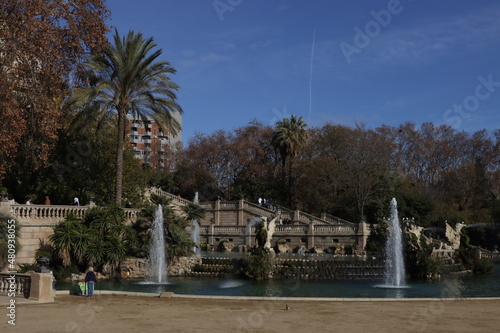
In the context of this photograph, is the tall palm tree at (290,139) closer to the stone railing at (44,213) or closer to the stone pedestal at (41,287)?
the stone railing at (44,213)

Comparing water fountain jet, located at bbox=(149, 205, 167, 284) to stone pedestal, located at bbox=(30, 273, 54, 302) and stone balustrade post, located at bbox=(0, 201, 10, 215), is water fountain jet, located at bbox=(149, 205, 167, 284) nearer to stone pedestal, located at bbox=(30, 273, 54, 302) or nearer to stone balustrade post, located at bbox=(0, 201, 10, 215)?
stone balustrade post, located at bbox=(0, 201, 10, 215)

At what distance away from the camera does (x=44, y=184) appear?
1312 inches

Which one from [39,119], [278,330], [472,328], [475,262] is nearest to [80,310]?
[278,330]

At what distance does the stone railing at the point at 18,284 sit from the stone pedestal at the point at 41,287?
0.41 metres

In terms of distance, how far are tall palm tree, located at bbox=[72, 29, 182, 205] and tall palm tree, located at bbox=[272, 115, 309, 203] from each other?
31.0 m

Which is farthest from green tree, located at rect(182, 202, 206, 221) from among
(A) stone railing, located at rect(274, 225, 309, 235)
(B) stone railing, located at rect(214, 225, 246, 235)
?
(B) stone railing, located at rect(214, 225, 246, 235)

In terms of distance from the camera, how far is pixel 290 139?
60.2 meters

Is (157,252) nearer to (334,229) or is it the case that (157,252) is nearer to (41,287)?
(41,287)

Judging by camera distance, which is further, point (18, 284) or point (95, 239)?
point (95, 239)

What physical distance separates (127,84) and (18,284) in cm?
1471

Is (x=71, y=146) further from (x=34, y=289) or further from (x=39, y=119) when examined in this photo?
(x=34, y=289)

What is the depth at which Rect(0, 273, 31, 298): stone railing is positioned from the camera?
16.3 metres

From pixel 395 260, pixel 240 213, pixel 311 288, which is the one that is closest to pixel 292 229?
pixel 240 213

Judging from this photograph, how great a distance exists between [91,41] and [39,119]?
19.0 feet
